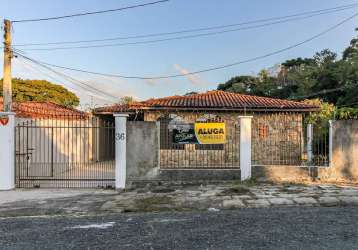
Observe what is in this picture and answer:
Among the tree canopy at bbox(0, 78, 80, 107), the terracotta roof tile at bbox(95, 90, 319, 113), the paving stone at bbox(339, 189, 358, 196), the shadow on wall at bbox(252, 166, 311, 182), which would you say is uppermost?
the tree canopy at bbox(0, 78, 80, 107)

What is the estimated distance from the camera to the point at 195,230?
20.1ft

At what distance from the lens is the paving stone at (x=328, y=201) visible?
8.40 metres

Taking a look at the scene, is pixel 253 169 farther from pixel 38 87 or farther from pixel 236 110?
pixel 38 87

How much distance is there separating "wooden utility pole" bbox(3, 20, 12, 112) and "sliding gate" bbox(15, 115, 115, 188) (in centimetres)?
Answer: 90

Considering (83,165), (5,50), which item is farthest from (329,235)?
(83,165)

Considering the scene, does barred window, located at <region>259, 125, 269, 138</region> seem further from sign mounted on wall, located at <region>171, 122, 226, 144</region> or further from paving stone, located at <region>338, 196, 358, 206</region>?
paving stone, located at <region>338, 196, 358, 206</region>

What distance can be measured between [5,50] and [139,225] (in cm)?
836

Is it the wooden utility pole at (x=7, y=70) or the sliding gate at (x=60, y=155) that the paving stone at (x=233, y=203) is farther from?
the wooden utility pole at (x=7, y=70)

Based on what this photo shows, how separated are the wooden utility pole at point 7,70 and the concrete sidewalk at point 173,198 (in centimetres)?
302

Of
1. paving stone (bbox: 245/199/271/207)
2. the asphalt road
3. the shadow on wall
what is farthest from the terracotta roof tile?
the asphalt road

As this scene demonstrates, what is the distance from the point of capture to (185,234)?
19.2 ft

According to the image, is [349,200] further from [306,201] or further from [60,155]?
[60,155]

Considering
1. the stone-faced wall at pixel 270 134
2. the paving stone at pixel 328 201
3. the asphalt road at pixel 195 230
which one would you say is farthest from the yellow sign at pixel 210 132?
the asphalt road at pixel 195 230

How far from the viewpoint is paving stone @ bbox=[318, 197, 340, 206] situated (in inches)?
331
